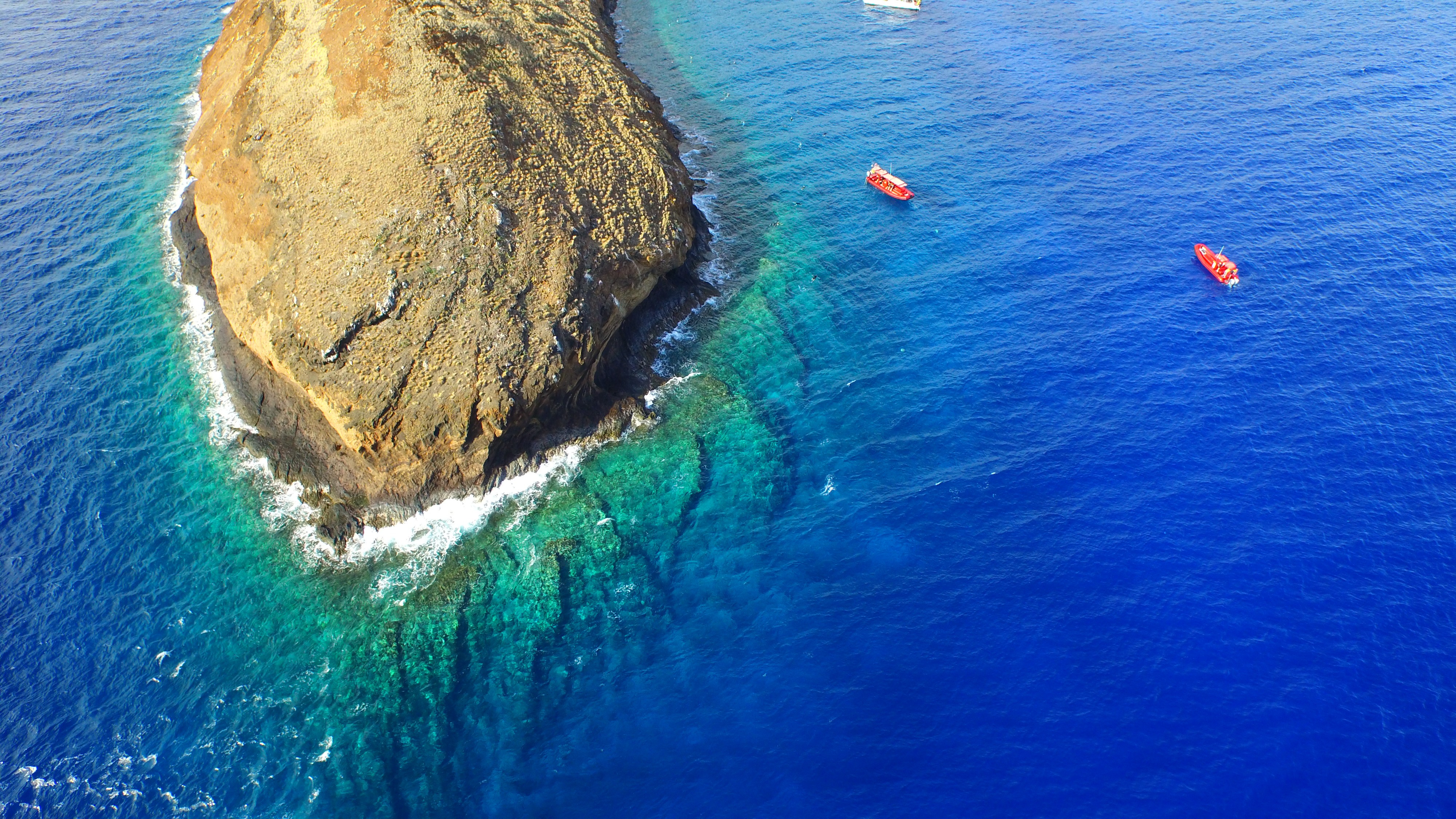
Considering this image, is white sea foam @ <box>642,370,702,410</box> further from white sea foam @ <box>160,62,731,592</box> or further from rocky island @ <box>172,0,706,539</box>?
rocky island @ <box>172,0,706,539</box>

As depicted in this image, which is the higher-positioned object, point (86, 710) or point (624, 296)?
point (624, 296)

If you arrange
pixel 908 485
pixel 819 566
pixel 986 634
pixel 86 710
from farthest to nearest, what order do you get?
pixel 908 485 → pixel 819 566 → pixel 986 634 → pixel 86 710

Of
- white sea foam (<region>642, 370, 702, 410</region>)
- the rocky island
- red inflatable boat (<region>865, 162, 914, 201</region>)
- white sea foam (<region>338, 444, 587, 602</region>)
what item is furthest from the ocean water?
the rocky island

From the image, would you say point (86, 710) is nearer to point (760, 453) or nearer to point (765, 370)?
point (760, 453)

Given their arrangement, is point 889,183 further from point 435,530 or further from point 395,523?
point 395,523

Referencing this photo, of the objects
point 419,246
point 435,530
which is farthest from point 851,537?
point 419,246

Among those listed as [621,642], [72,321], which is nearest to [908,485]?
[621,642]
